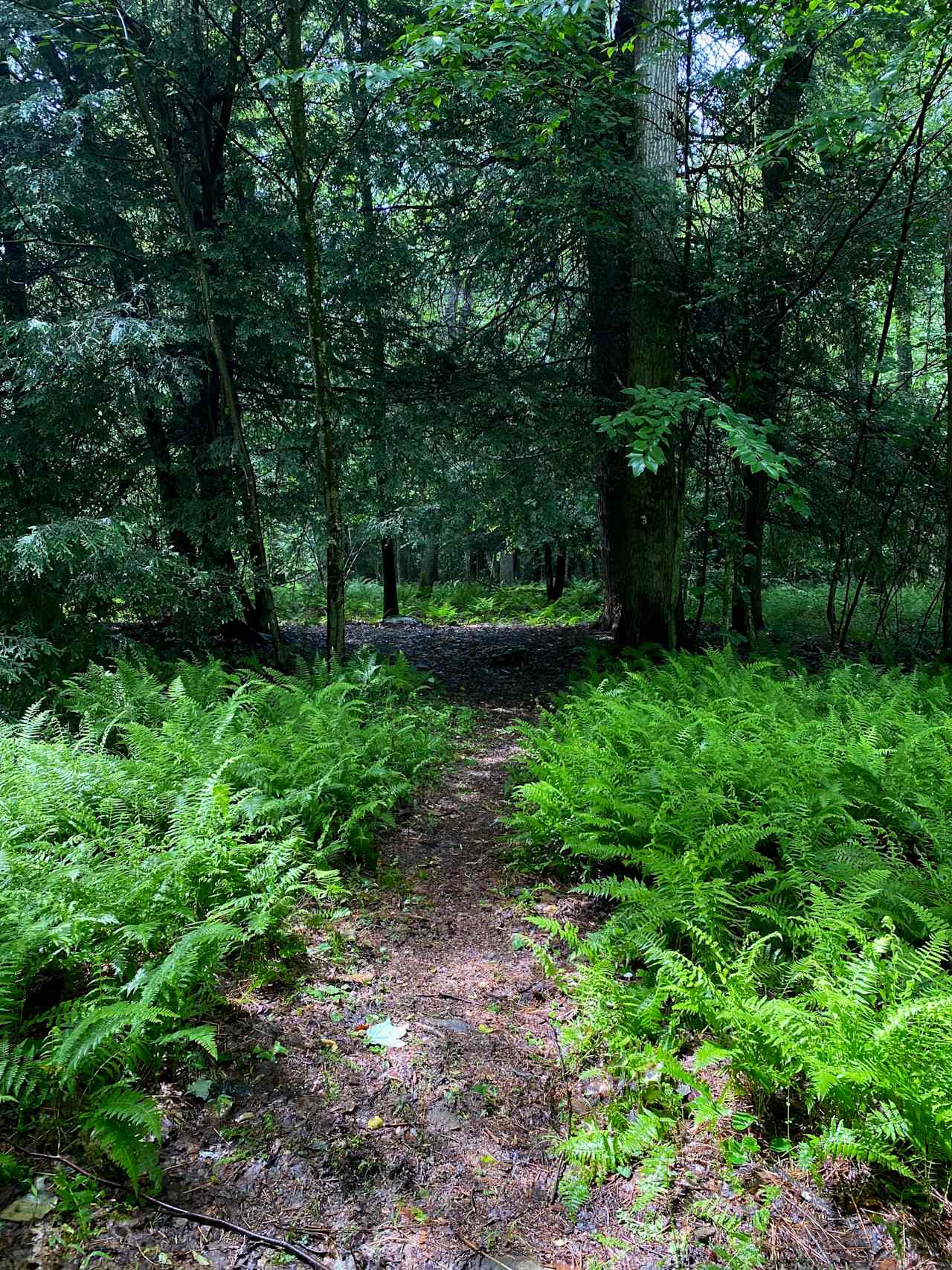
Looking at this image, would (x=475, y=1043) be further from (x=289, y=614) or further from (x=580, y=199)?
(x=289, y=614)

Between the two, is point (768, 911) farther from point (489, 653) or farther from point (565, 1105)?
point (489, 653)

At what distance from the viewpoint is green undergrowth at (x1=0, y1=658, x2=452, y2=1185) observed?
7.69ft

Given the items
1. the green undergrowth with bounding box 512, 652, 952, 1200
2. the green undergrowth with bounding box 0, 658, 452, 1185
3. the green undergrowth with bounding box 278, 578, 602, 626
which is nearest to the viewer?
the green undergrowth with bounding box 512, 652, 952, 1200

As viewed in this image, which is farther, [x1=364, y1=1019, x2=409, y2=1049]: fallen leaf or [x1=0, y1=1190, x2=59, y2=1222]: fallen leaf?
[x1=364, y1=1019, x2=409, y2=1049]: fallen leaf

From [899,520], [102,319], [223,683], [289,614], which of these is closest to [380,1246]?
[223,683]

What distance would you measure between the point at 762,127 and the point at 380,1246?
959 cm

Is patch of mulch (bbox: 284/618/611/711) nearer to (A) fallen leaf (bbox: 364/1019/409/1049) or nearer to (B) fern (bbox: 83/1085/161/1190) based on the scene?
(A) fallen leaf (bbox: 364/1019/409/1049)

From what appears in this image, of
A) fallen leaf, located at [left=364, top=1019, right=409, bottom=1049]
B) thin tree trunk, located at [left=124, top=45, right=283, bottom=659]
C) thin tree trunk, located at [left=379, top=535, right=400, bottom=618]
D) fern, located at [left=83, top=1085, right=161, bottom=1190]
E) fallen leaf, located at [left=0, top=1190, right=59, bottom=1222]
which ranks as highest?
thin tree trunk, located at [left=124, top=45, right=283, bottom=659]

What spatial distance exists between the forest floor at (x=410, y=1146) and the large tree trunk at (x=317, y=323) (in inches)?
163

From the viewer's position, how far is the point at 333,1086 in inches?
103

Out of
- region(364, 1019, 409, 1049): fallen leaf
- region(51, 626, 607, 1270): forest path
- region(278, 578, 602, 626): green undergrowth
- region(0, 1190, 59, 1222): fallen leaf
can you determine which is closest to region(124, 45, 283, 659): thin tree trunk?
region(51, 626, 607, 1270): forest path

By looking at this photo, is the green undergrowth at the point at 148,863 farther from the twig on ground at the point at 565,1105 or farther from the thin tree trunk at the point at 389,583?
the thin tree trunk at the point at 389,583

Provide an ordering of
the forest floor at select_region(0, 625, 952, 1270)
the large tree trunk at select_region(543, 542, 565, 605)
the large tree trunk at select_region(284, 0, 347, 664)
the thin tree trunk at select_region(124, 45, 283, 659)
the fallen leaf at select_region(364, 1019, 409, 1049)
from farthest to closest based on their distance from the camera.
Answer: the large tree trunk at select_region(543, 542, 565, 605), the thin tree trunk at select_region(124, 45, 283, 659), the large tree trunk at select_region(284, 0, 347, 664), the fallen leaf at select_region(364, 1019, 409, 1049), the forest floor at select_region(0, 625, 952, 1270)

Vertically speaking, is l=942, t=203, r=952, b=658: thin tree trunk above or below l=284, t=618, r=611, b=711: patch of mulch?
above
